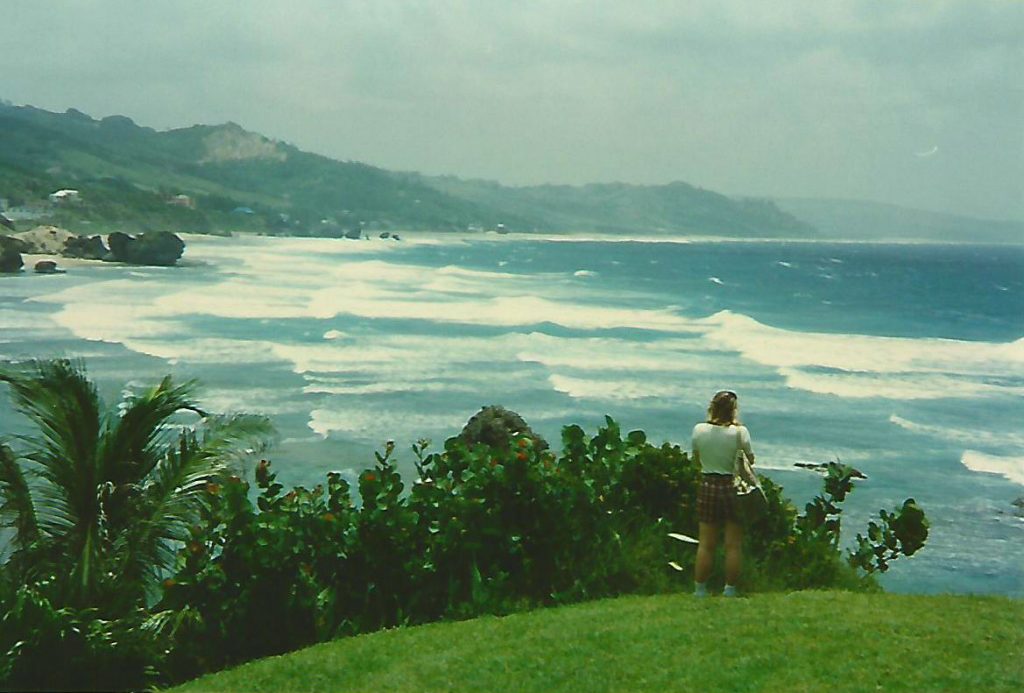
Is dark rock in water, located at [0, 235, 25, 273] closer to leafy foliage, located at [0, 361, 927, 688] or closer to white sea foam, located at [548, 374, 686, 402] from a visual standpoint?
leafy foliage, located at [0, 361, 927, 688]

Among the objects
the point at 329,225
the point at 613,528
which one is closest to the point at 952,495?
the point at 613,528

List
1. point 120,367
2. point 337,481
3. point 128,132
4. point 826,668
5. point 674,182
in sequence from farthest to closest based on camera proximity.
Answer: point 674,182 → point 128,132 → point 120,367 → point 337,481 → point 826,668

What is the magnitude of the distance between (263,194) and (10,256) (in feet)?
4.86

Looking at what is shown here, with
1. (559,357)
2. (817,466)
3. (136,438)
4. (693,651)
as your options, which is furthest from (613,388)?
(136,438)

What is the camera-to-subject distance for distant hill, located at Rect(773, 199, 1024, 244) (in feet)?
21.7

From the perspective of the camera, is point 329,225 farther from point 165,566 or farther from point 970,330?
point 970,330

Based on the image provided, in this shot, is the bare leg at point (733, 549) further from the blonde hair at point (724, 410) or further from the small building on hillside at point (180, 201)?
the small building on hillside at point (180, 201)

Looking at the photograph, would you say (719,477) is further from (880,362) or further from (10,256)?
(10,256)

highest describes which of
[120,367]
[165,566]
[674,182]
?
[674,182]

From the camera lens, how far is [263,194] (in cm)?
668

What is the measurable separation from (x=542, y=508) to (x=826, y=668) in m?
1.43

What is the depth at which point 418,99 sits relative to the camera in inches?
252

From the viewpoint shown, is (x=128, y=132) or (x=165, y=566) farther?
(x=128, y=132)

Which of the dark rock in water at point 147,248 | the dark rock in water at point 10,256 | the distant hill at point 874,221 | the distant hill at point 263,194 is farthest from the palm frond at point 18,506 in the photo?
the distant hill at point 874,221
